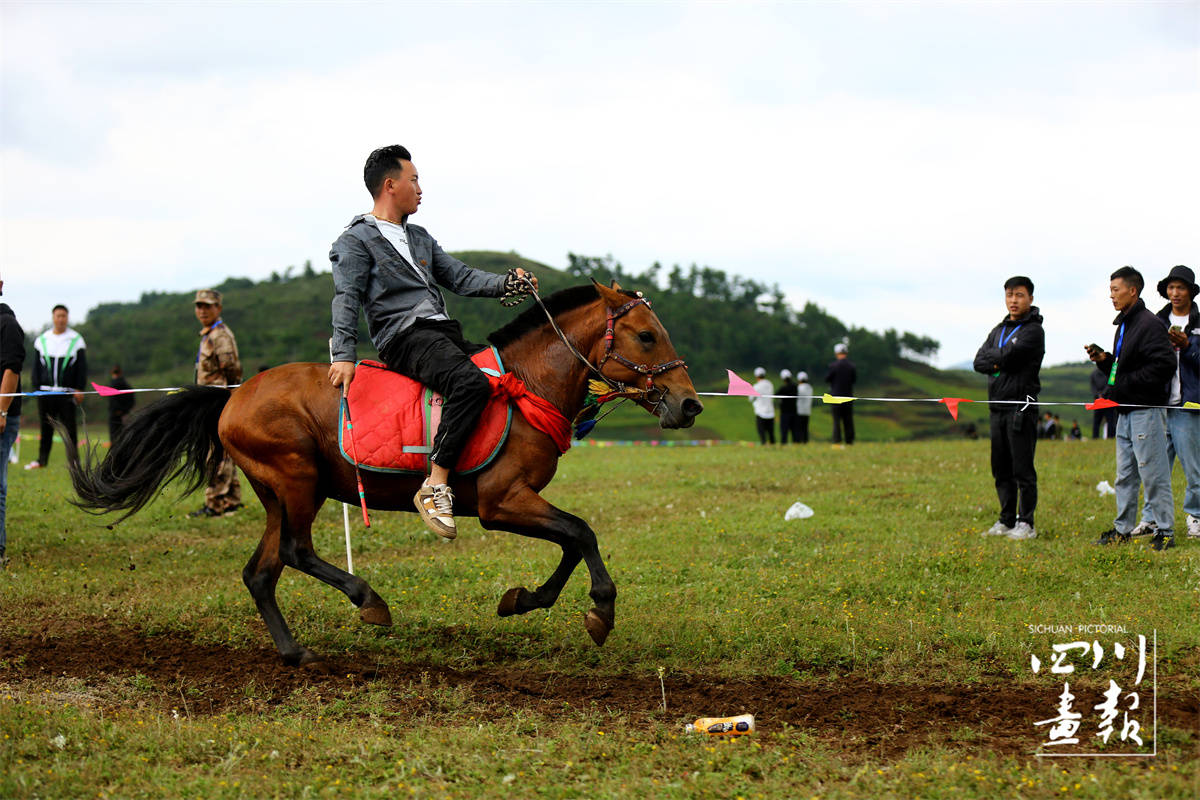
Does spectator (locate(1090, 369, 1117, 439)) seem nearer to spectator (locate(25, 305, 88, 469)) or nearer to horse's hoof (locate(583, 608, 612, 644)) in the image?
horse's hoof (locate(583, 608, 612, 644))

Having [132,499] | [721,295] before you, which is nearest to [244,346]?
[721,295]

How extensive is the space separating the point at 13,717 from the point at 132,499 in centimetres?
268

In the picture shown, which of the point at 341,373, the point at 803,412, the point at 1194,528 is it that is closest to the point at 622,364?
the point at 341,373

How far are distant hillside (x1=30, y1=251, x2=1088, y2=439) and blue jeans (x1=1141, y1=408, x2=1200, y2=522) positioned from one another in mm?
58749

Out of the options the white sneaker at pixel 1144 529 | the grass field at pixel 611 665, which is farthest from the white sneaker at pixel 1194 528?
the grass field at pixel 611 665

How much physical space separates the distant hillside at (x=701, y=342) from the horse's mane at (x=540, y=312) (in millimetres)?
62774

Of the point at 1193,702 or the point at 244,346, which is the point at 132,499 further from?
the point at 244,346

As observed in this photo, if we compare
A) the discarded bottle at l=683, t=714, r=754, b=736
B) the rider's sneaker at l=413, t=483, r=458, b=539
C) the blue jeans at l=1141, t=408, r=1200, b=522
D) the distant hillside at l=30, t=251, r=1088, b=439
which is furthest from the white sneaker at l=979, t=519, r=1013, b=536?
the distant hillside at l=30, t=251, r=1088, b=439

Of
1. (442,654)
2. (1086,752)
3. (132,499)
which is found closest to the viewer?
(1086,752)

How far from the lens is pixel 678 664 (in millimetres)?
7121

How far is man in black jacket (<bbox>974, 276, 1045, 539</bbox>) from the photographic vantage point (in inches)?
434

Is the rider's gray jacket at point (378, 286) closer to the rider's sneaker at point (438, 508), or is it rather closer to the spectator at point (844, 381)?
the rider's sneaker at point (438, 508)

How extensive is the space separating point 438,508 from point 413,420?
0.70 metres

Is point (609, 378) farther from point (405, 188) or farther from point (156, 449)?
point (156, 449)
